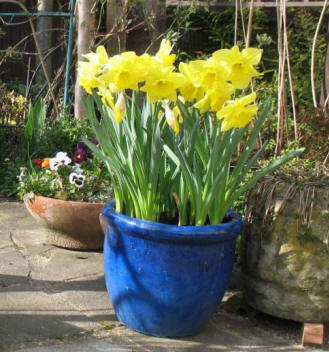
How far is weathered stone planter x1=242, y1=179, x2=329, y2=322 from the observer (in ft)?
9.70

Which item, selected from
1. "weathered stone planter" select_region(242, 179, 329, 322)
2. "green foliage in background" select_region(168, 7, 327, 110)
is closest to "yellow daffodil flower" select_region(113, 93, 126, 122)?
"weathered stone planter" select_region(242, 179, 329, 322)

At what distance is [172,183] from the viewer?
2.92m

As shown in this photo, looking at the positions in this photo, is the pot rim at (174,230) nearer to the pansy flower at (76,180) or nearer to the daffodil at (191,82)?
the daffodil at (191,82)

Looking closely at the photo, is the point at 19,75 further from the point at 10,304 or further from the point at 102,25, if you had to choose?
the point at 10,304

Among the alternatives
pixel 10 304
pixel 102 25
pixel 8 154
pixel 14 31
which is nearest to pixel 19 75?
pixel 14 31

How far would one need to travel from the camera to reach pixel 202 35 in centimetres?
702

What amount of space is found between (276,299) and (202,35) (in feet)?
14.7

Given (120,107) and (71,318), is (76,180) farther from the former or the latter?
(120,107)

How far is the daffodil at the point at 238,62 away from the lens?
2615 millimetres

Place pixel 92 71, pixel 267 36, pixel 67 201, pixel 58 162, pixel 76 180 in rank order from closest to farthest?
pixel 92 71 → pixel 67 201 → pixel 76 180 → pixel 58 162 → pixel 267 36

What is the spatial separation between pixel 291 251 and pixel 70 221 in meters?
1.47

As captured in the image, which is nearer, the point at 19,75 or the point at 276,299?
the point at 276,299

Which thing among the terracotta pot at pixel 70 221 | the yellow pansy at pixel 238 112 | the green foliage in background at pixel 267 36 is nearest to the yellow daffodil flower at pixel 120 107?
the yellow pansy at pixel 238 112

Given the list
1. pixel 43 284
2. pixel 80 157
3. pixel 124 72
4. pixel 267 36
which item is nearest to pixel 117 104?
pixel 124 72
